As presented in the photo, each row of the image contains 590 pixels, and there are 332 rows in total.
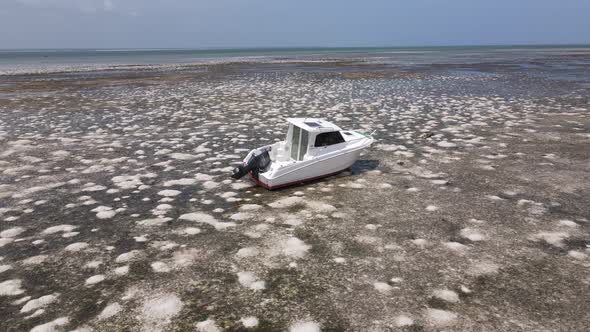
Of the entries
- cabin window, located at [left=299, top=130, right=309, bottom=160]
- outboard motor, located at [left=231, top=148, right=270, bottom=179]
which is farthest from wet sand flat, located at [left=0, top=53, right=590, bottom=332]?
cabin window, located at [left=299, top=130, right=309, bottom=160]

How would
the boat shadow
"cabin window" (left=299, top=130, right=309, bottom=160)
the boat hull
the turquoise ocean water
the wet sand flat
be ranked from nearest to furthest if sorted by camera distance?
1. the wet sand flat
2. the boat hull
3. "cabin window" (left=299, top=130, right=309, bottom=160)
4. the boat shadow
5. the turquoise ocean water

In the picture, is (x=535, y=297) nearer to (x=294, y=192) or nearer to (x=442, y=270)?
(x=442, y=270)

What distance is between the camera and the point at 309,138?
337 inches

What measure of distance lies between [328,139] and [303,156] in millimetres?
647

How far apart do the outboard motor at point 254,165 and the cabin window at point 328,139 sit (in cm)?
113

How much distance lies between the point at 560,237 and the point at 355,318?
3.83 meters

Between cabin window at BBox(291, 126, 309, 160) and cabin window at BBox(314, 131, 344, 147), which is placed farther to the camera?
cabin window at BBox(291, 126, 309, 160)

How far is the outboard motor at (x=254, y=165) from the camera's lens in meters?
8.45

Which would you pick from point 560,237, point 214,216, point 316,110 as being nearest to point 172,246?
point 214,216

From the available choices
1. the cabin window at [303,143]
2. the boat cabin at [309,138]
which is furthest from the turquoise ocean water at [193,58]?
the cabin window at [303,143]

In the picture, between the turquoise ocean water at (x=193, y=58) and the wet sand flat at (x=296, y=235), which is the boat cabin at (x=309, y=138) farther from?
the turquoise ocean water at (x=193, y=58)

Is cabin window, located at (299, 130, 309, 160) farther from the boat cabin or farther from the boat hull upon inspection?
the boat hull

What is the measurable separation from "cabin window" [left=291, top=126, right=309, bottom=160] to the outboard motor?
2.63 feet

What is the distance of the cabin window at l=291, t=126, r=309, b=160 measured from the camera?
28.9 ft
